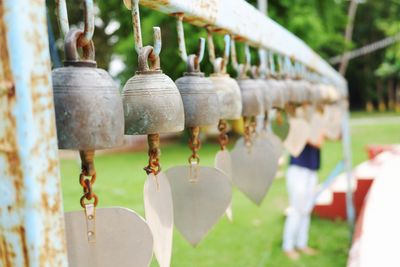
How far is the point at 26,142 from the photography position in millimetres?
520

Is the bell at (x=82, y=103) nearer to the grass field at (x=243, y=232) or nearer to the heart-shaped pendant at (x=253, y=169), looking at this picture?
the heart-shaped pendant at (x=253, y=169)

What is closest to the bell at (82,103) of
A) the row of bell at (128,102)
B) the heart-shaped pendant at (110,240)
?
the row of bell at (128,102)

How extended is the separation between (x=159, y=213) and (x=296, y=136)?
54.0 inches

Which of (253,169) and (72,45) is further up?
(72,45)

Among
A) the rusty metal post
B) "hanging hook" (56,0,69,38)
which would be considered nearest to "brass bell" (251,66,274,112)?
"hanging hook" (56,0,69,38)

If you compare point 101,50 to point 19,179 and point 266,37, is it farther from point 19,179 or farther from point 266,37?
point 19,179

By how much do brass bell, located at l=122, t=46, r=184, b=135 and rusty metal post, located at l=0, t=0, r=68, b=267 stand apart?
0.83 ft

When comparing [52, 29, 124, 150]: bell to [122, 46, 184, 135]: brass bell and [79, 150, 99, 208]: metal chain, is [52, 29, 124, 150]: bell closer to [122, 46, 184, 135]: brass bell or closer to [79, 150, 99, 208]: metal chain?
[79, 150, 99, 208]: metal chain

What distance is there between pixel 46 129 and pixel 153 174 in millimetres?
301

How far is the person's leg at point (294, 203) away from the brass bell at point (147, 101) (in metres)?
3.60

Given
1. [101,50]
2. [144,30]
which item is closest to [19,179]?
[144,30]

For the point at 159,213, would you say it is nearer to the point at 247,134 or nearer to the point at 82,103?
the point at 82,103

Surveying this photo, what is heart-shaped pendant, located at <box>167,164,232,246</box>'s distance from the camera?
1.00 metres

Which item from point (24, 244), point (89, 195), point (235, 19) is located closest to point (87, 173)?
point (89, 195)
